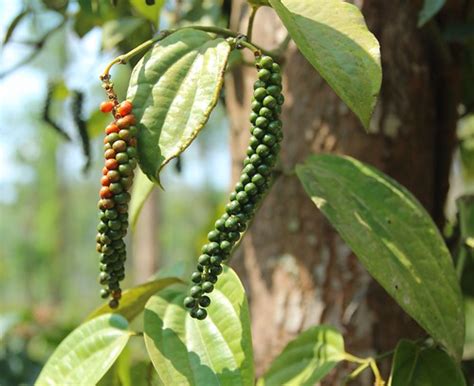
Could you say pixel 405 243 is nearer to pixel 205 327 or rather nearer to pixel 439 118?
pixel 205 327

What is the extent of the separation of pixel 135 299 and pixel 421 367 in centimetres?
27

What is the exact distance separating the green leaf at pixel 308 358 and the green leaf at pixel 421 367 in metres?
0.06

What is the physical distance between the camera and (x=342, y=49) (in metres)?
0.51

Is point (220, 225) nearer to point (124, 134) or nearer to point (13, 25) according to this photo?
point (124, 134)

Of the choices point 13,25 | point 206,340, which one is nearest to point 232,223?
point 206,340

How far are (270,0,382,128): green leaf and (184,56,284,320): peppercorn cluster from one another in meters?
0.03

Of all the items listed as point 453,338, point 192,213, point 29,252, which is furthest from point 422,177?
point 192,213

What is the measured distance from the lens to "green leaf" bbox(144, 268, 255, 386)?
541 millimetres

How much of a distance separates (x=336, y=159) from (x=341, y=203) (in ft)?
0.23

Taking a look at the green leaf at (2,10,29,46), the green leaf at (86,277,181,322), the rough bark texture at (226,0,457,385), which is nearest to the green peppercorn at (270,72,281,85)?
the green leaf at (86,277,181,322)

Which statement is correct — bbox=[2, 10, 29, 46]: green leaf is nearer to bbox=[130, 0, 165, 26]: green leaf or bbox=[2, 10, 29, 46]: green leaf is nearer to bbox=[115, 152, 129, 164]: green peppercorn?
bbox=[130, 0, 165, 26]: green leaf

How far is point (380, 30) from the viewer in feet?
2.78

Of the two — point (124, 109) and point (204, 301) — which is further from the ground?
point (124, 109)

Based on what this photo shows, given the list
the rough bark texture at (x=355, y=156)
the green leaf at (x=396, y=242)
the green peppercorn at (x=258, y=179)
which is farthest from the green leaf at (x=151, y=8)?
the green peppercorn at (x=258, y=179)
